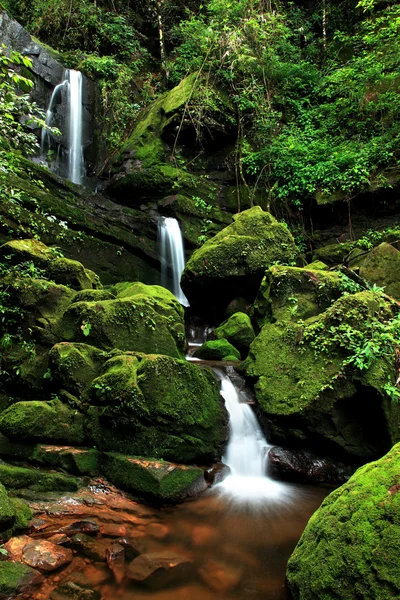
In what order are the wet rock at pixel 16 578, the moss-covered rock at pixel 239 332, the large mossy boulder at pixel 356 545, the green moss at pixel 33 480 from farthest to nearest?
the moss-covered rock at pixel 239 332
the green moss at pixel 33 480
the wet rock at pixel 16 578
the large mossy boulder at pixel 356 545

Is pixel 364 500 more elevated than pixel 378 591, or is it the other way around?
pixel 364 500

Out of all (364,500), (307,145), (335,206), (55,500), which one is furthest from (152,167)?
(364,500)

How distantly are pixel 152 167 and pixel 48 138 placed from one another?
3.81 meters

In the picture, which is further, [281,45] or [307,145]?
[281,45]

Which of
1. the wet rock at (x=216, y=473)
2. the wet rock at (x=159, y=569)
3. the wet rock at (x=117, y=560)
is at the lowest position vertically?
the wet rock at (x=216, y=473)

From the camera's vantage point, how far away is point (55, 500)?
3916mm

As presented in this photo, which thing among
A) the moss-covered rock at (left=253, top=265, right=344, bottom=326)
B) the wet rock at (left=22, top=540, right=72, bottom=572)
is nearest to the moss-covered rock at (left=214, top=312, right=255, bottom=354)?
the moss-covered rock at (left=253, top=265, right=344, bottom=326)

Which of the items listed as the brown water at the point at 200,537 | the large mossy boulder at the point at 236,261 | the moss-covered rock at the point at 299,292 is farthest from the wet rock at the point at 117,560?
the large mossy boulder at the point at 236,261

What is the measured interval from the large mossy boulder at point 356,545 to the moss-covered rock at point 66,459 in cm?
259

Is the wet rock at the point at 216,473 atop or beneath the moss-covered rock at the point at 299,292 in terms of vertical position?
beneath

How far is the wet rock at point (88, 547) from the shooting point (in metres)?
3.20

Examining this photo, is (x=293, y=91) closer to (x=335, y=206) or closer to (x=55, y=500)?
(x=335, y=206)

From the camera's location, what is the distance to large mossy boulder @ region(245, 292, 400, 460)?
5.11 m

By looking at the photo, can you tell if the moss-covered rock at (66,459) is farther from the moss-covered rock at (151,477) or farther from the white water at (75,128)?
the white water at (75,128)
